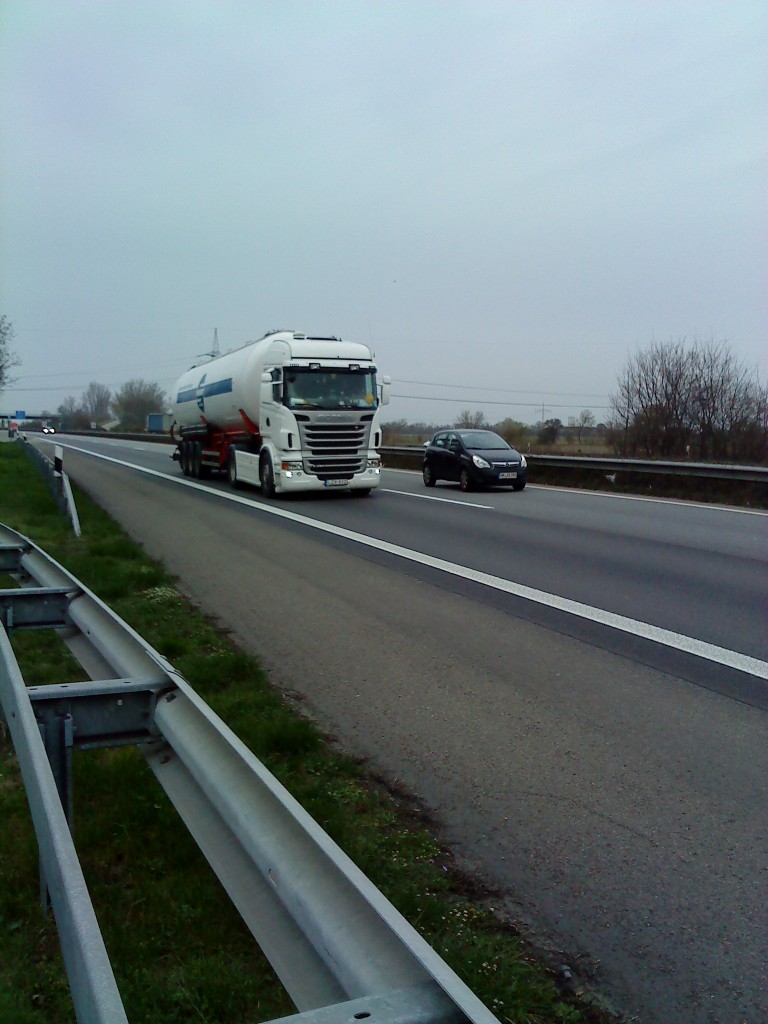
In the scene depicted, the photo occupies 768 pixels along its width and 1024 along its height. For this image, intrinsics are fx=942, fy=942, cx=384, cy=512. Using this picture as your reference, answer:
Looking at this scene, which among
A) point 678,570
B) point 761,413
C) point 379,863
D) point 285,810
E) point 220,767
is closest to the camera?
point 285,810

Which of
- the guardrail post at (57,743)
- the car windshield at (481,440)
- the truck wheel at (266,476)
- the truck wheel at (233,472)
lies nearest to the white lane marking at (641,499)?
the car windshield at (481,440)

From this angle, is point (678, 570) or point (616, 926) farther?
point (678, 570)

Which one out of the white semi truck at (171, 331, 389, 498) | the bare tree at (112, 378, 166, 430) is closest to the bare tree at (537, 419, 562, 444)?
the white semi truck at (171, 331, 389, 498)

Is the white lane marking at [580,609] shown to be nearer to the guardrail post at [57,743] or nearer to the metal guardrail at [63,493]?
the metal guardrail at [63,493]

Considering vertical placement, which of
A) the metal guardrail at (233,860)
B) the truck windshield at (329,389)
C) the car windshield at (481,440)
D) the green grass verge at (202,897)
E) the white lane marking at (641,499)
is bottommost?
the white lane marking at (641,499)

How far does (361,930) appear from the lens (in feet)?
6.85

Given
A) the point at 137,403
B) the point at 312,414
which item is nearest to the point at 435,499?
the point at 312,414

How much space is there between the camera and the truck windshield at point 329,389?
21.3m

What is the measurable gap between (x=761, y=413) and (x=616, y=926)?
36.1 meters

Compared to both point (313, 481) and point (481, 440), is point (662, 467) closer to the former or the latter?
point (481, 440)

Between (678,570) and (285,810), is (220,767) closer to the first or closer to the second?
(285,810)

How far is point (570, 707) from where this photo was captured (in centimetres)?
623

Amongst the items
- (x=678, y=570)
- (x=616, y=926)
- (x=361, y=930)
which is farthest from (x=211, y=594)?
(x=361, y=930)

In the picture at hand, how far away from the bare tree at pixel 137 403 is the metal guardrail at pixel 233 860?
378ft
